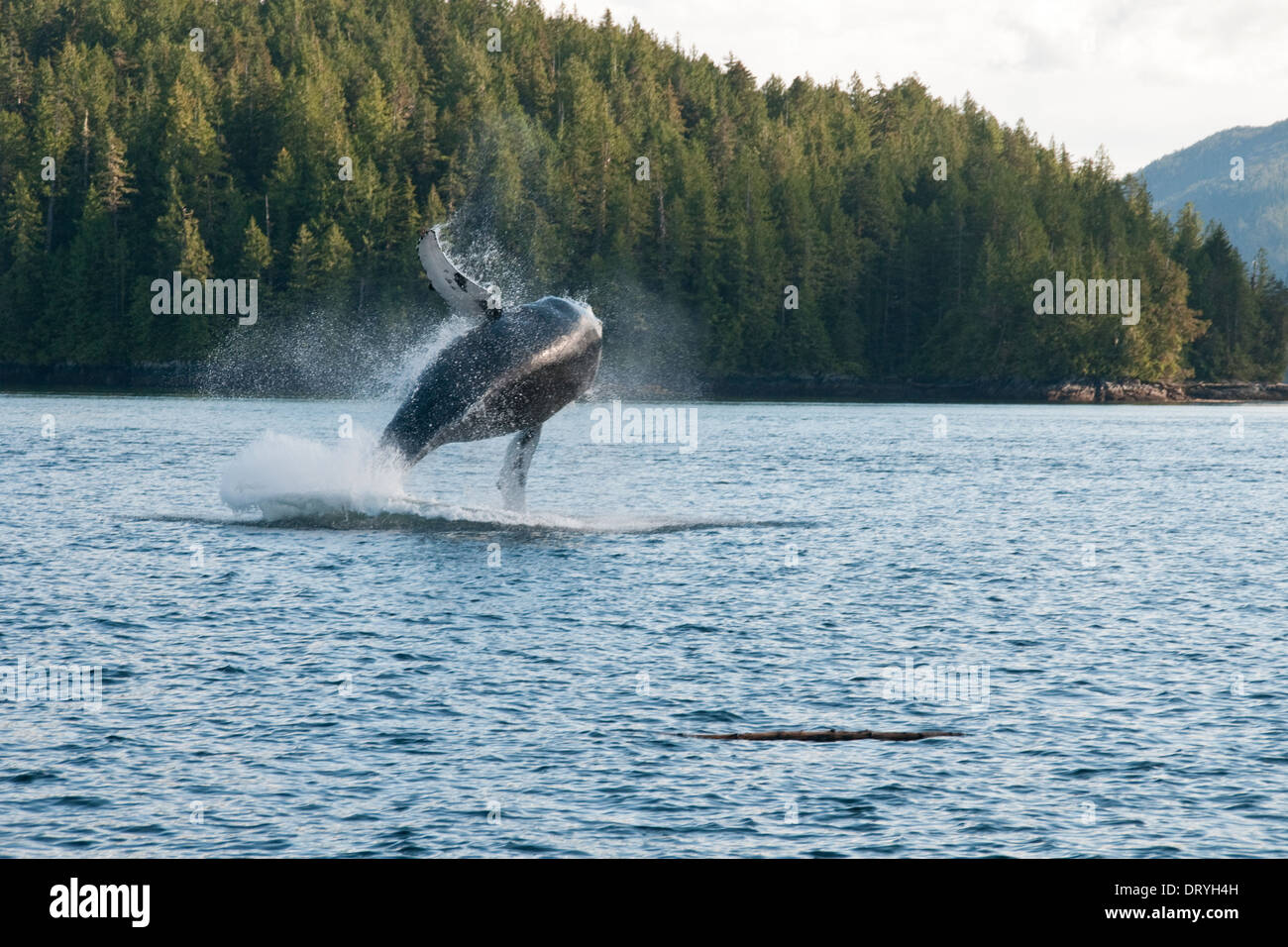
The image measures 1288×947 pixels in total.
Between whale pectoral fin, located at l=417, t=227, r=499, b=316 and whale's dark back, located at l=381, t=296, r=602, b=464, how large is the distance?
19.4 inches

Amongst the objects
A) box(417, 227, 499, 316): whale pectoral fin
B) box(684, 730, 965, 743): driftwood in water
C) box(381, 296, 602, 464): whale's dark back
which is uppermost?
box(417, 227, 499, 316): whale pectoral fin

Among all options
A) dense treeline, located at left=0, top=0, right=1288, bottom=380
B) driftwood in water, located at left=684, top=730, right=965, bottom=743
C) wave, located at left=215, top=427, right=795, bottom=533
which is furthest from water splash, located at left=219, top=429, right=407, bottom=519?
dense treeline, located at left=0, top=0, right=1288, bottom=380

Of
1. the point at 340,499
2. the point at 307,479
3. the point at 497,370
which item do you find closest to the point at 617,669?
the point at 497,370

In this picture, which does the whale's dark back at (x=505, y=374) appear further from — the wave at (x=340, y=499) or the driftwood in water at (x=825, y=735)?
the driftwood in water at (x=825, y=735)

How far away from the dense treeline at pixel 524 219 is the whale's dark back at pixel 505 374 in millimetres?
111751

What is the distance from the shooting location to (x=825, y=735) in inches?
759

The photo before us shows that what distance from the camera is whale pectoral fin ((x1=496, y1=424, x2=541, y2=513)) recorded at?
3262 centimetres

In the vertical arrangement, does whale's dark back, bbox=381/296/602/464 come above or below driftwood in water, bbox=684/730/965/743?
above

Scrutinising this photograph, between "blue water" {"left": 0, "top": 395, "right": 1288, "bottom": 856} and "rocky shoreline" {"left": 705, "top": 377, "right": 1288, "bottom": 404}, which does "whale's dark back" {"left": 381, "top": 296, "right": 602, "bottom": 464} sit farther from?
"rocky shoreline" {"left": 705, "top": 377, "right": 1288, "bottom": 404}

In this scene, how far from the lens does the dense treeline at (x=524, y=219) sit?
144 metres

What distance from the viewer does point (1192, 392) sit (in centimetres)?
16825

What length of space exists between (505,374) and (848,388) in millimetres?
132331
